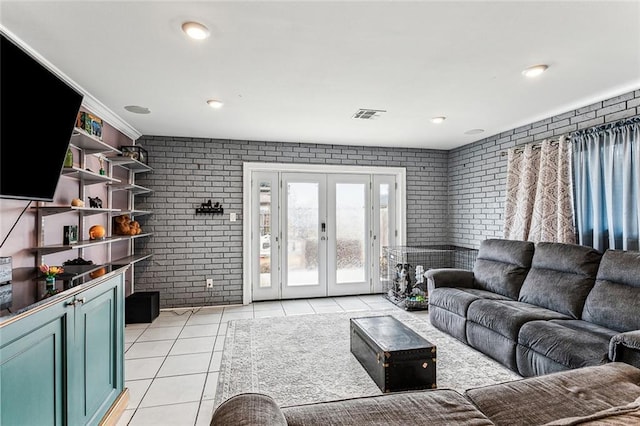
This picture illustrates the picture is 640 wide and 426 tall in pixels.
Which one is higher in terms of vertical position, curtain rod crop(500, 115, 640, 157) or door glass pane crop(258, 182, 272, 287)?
curtain rod crop(500, 115, 640, 157)

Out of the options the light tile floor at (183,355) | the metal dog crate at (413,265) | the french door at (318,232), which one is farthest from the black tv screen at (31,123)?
the metal dog crate at (413,265)

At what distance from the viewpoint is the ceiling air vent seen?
3.53m

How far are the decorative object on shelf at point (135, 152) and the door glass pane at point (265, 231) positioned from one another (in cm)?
157

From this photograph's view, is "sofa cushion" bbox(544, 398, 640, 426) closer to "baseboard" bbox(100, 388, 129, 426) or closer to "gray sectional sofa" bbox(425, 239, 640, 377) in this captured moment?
"gray sectional sofa" bbox(425, 239, 640, 377)

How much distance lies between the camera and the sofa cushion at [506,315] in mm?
2684

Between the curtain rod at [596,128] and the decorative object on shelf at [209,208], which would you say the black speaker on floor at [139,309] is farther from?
the curtain rod at [596,128]

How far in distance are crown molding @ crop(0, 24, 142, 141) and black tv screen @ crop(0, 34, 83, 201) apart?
0.21 metres

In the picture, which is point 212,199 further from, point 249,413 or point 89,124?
point 249,413

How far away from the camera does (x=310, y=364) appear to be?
113 inches

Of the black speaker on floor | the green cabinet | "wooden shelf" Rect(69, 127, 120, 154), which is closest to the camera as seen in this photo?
the green cabinet

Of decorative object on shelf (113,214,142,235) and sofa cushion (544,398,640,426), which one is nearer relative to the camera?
sofa cushion (544,398,640,426)

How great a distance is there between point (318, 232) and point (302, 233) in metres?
0.25

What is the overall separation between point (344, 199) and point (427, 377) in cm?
324

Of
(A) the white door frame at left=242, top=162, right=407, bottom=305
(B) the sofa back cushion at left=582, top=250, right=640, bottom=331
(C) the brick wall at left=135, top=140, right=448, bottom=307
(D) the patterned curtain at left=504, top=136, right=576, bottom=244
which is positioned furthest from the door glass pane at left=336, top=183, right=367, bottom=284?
(B) the sofa back cushion at left=582, top=250, right=640, bottom=331
